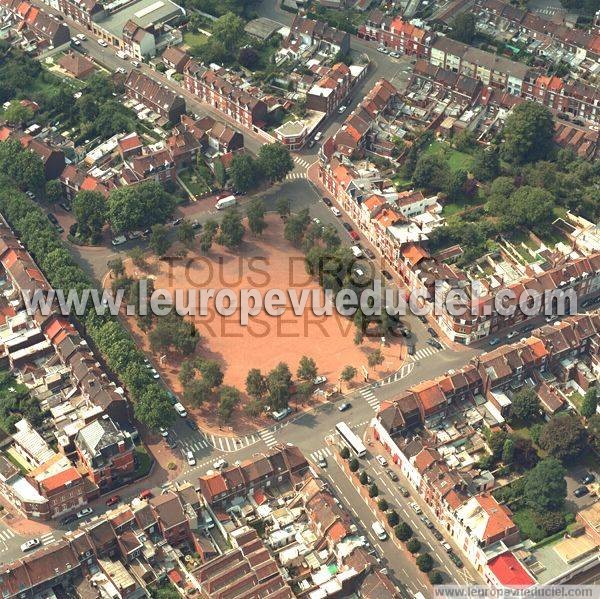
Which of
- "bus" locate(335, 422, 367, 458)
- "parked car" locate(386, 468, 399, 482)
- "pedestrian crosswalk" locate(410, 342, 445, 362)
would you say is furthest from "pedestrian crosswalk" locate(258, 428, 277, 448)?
"pedestrian crosswalk" locate(410, 342, 445, 362)

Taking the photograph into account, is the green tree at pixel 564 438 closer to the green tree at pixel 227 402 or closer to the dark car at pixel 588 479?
the dark car at pixel 588 479

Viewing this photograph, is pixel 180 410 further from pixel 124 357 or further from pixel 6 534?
pixel 6 534

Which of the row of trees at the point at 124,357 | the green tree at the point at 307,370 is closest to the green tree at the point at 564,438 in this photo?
the green tree at the point at 307,370

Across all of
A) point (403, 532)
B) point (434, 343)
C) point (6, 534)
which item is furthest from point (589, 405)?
point (6, 534)

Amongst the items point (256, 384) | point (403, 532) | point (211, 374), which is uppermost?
point (256, 384)

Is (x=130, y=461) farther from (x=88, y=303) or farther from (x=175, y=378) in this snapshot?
(x=88, y=303)

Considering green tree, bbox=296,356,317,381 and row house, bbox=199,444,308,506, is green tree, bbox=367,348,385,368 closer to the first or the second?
green tree, bbox=296,356,317,381
